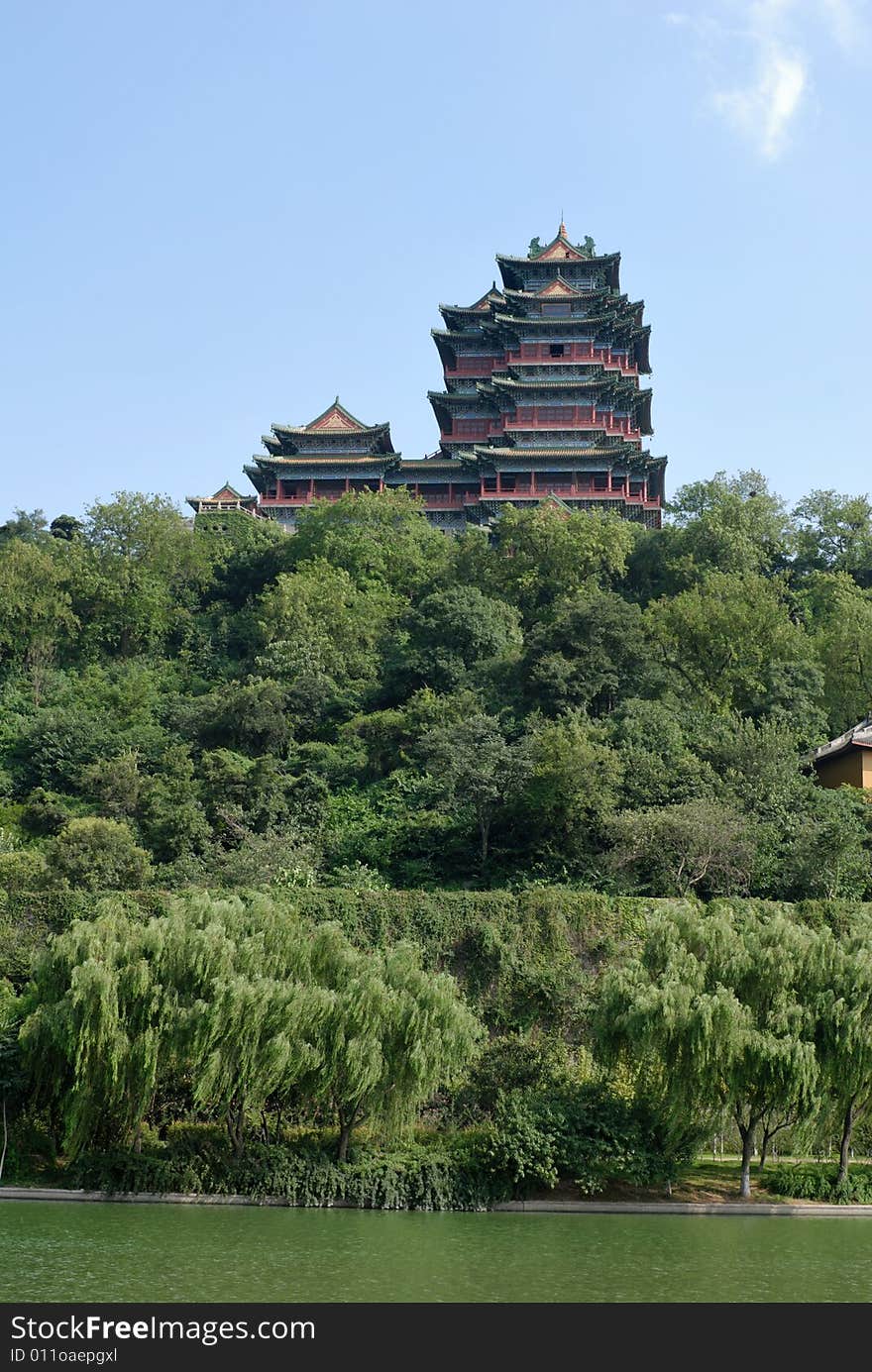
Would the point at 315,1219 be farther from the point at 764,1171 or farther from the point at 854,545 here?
the point at 854,545

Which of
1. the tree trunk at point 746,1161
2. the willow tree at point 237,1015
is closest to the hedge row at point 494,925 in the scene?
the willow tree at point 237,1015

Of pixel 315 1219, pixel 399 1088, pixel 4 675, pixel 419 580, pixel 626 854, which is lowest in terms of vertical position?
pixel 315 1219

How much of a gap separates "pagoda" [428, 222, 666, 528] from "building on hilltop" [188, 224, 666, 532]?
4cm

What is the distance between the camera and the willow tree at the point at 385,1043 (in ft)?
59.7

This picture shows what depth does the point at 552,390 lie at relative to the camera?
47.0 metres

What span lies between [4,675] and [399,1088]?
19.8 metres

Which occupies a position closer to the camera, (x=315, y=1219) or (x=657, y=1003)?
(x=315, y=1219)

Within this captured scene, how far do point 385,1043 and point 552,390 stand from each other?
1250 inches

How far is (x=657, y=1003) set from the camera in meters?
18.3

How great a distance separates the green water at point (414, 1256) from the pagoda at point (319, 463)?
3239 cm

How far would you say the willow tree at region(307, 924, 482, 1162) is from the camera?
1819 centimetres
